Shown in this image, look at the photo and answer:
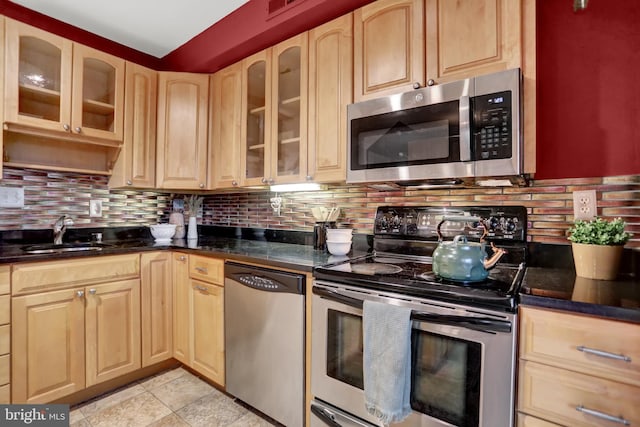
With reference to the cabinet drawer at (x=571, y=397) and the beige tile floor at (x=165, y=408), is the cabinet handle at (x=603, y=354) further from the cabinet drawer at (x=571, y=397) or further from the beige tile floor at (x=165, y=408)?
the beige tile floor at (x=165, y=408)

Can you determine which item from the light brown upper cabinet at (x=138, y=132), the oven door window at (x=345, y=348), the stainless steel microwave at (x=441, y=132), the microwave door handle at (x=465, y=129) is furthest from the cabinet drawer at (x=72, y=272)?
the microwave door handle at (x=465, y=129)

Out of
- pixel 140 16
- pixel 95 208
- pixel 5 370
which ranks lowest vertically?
pixel 5 370

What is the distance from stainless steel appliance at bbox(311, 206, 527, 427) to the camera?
101cm

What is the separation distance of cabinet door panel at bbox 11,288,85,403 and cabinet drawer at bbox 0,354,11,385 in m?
0.02

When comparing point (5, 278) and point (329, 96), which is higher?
point (329, 96)

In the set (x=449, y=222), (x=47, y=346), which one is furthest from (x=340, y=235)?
(x=47, y=346)

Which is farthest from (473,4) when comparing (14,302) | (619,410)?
(14,302)

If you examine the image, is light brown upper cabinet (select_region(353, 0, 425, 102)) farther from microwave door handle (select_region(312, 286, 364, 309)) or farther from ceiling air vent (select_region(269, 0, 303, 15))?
microwave door handle (select_region(312, 286, 364, 309))

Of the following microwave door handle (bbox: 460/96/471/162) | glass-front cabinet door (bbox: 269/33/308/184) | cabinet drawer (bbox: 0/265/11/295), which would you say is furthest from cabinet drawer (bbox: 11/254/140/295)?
microwave door handle (bbox: 460/96/471/162)

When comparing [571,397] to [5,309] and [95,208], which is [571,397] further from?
[95,208]

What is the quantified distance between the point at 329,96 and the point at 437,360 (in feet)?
4.62

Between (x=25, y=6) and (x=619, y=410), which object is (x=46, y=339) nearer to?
(x=25, y=6)

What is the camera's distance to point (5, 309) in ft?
5.14

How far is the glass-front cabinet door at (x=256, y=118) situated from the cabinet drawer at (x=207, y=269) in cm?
59
